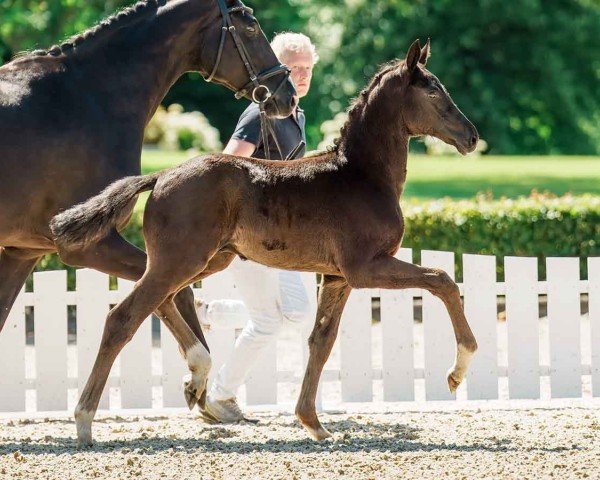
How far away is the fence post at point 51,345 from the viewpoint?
7328 mm

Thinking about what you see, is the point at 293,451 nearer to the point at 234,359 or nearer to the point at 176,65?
the point at 234,359

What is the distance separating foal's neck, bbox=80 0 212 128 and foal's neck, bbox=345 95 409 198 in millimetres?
1259

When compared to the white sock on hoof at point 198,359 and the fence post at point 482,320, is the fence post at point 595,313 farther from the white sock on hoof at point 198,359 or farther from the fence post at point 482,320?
the white sock on hoof at point 198,359

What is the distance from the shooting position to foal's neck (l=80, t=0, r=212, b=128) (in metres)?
6.32

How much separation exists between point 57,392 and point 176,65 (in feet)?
7.31

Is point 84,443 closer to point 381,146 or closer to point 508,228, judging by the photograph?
point 381,146

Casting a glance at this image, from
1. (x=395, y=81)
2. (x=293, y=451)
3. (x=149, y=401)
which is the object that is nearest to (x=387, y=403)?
(x=149, y=401)

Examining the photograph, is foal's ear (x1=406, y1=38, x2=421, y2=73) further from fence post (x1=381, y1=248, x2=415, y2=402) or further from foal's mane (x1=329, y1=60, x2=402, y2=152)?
fence post (x1=381, y1=248, x2=415, y2=402)

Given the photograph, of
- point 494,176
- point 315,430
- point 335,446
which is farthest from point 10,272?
point 494,176

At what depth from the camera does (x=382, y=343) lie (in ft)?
24.1

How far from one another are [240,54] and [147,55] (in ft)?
1.65

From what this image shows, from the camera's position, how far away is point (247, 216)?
5.59m

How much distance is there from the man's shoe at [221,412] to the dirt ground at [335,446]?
89mm

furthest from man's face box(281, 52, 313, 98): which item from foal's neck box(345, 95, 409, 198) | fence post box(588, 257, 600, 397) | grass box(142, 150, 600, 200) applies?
grass box(142, 150, 600, 200)
